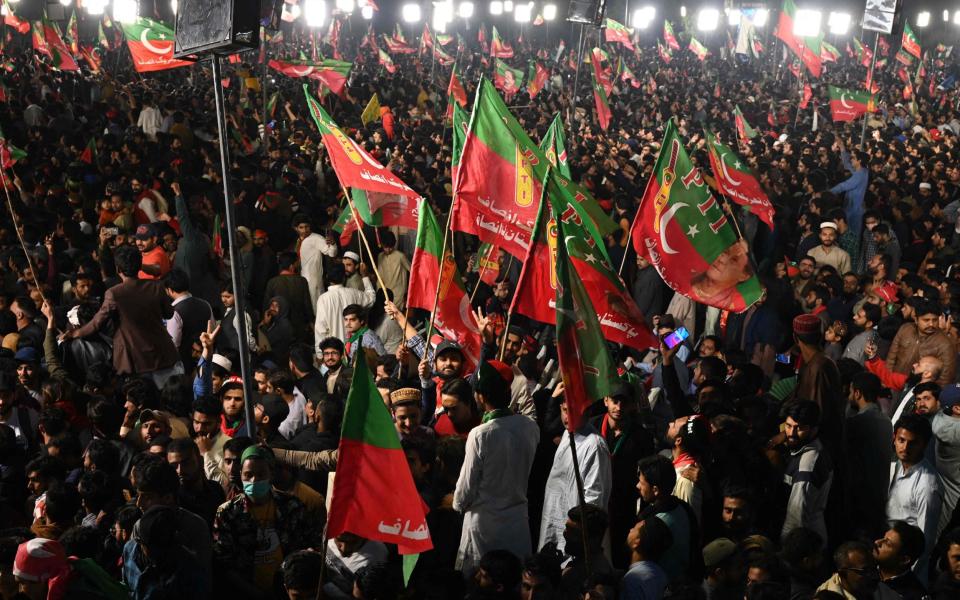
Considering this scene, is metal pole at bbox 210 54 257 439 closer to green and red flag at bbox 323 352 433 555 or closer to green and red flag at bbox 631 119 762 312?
green and red flag at bbox 323 352 433 555

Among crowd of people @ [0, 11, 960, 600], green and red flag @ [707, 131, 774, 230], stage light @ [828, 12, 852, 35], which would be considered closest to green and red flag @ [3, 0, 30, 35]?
crowd of people @ [0, 11, 960, 600]

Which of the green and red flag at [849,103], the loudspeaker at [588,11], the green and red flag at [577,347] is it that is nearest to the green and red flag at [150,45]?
the loudspeaker at [588,11]

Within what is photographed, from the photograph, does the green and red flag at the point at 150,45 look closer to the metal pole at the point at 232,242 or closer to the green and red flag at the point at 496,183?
the green and red flag at the point at 496,183

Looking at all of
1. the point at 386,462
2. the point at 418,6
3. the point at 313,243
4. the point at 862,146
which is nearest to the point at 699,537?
the point at 386,462

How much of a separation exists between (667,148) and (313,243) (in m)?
3.93

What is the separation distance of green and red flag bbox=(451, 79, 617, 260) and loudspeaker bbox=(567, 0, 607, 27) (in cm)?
999

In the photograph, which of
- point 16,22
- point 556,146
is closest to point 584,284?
point 556,146

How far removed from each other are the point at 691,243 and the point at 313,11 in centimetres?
4671

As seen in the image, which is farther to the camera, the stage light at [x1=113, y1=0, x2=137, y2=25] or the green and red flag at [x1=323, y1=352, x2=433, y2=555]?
the stage light at [x1=113, y1=0, x2=137, y2=25]

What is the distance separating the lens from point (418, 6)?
5744 cm

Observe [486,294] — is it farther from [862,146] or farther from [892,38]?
[892,38]

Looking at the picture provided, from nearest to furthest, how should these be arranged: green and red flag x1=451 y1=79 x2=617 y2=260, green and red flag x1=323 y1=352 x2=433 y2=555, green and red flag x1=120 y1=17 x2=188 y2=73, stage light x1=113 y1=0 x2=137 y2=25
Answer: green and red flag x1=323 y1=352 x2=433 y2=555 < green and red flag x1=451 y1=79 x2=617 y2=260 < green and red flag x1=120 y1=17 x2=188 y2=73 < stage light x1=113 y1=0 x2=137 y2=25

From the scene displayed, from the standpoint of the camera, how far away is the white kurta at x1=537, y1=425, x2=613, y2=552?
5.38m

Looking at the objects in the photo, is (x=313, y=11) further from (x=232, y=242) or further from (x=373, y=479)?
(x=373, y=479)
